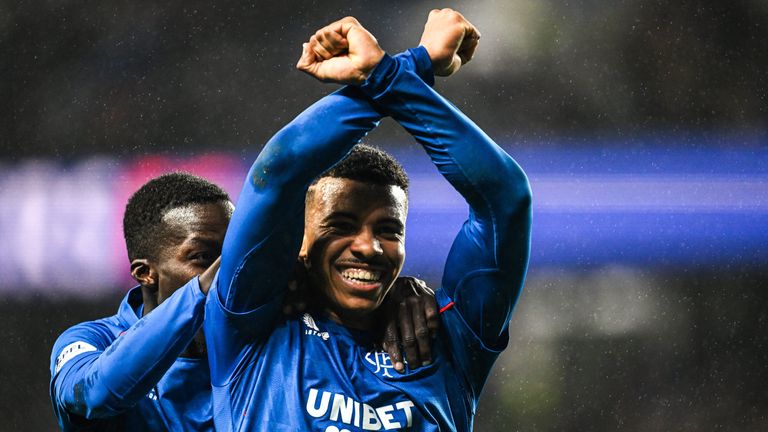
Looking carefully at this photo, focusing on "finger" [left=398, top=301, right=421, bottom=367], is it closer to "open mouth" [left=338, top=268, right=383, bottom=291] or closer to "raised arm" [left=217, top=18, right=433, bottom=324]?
"open mouth" [left=338, top=268, right=383, bottom=291]

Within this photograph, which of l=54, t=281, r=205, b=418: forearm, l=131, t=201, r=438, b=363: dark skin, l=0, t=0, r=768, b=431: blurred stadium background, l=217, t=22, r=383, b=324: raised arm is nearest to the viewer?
l=217, t=22, r=383, b=324: raised arm

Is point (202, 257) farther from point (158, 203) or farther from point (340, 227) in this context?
point (340, 227)

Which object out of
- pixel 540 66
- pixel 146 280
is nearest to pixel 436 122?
pixel 146 280

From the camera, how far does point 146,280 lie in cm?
192

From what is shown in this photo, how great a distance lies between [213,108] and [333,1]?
56 centimetres

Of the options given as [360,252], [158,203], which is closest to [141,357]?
[360,252]

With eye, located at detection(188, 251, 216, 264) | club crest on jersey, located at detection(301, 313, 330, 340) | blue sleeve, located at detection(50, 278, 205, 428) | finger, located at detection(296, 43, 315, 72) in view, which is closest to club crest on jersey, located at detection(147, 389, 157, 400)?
blue sleeve, located at detection(50, 278, 205, 428)

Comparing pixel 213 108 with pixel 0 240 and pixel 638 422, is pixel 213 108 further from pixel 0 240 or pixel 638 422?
pixel 638 422

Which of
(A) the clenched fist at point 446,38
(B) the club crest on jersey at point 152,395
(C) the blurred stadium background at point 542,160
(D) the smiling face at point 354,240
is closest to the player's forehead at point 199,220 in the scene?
(B) the club crest on jersey at point 152,395

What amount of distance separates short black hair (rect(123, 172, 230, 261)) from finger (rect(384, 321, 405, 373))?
1.84 feet

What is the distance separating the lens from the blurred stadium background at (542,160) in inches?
129

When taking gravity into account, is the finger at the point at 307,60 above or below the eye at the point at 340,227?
above

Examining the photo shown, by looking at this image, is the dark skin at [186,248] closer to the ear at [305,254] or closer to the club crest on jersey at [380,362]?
the ear at [305,254]

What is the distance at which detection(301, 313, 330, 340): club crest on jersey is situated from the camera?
4.82 ft
